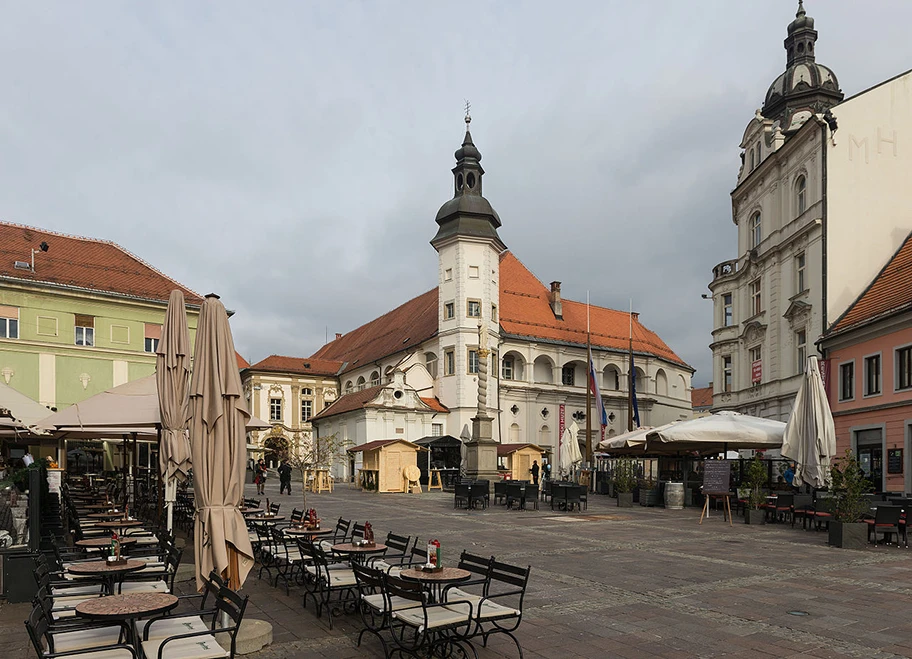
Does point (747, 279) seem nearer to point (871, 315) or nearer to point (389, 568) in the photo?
point (871, 315)

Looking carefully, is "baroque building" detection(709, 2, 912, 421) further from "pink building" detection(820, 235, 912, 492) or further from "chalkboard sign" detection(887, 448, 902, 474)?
"chalkboard sign" detection(887, 448, 902, 474)

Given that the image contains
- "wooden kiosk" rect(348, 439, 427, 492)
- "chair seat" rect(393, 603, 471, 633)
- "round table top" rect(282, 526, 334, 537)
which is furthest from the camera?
"wooden kiosk" rect(348, 439, 427, 492)

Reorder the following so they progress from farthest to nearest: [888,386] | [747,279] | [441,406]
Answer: [441,406] → [747,279] → [888,386]

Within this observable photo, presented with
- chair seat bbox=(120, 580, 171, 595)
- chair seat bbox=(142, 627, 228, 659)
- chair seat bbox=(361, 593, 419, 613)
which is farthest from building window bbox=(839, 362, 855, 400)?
chair seat bbox=(142, 627, 228, 659)

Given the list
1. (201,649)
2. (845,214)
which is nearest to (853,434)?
(845,214)

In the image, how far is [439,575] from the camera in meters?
7.06

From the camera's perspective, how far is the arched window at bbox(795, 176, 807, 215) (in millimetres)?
32219

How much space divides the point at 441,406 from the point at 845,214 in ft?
88.3

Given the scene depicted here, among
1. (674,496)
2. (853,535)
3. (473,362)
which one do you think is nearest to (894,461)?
(674,496)

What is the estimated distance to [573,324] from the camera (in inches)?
2335

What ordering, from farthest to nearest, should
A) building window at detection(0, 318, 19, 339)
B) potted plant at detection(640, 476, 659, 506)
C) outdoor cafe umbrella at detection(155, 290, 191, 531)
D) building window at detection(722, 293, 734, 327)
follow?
building window at detection(722, 293, 734, 327)
building window at detection(0, 318, 19, 339)
potted plant at detection(640, 476, 659, 506)
outdoor cafe umbrella at detection(155, 290, 191, 531)

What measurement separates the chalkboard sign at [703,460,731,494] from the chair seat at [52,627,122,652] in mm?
16375

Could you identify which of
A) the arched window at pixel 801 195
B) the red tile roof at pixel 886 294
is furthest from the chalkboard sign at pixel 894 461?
Answer: the arched window at pixel 801 195

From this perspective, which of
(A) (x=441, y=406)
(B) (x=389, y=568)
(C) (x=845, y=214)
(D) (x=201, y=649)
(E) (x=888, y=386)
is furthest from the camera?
(A) (x=441, y=406)
